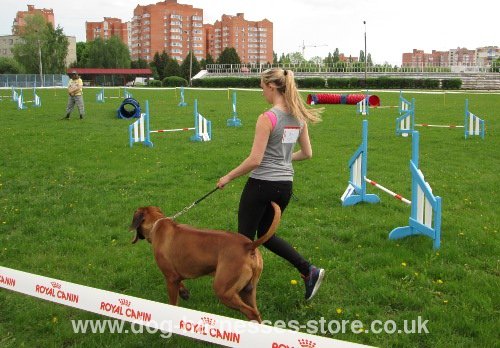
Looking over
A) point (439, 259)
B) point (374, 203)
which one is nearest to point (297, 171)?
point (374, 203)

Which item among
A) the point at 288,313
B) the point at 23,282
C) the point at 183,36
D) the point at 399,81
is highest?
the point at 183,36

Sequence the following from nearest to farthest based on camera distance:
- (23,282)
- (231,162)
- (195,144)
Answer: (23,282)
(231,162)
(195,144)

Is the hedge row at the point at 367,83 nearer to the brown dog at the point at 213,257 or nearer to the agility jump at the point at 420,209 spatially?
the agility jump at the point at 420,209

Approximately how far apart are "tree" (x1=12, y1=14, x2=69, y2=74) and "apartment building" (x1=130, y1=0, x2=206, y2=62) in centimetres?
5422

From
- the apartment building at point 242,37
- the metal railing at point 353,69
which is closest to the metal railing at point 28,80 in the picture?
the metal railing at point 353,69

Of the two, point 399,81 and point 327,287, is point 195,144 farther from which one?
point 399,81

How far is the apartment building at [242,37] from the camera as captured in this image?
6284 inches

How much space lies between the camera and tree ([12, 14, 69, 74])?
3526 inches

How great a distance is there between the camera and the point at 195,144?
45.4 feet

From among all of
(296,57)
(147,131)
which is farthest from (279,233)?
(296,57)

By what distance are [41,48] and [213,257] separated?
9445 centimetres

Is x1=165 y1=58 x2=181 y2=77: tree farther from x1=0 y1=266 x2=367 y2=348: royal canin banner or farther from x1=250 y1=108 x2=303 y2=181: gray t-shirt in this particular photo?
x1=0 y1=266 x2=367 y2=348: royal canin banner

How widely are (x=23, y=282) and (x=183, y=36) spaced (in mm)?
152013

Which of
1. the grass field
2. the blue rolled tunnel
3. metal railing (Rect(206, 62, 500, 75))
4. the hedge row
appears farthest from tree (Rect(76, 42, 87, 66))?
the grass field
